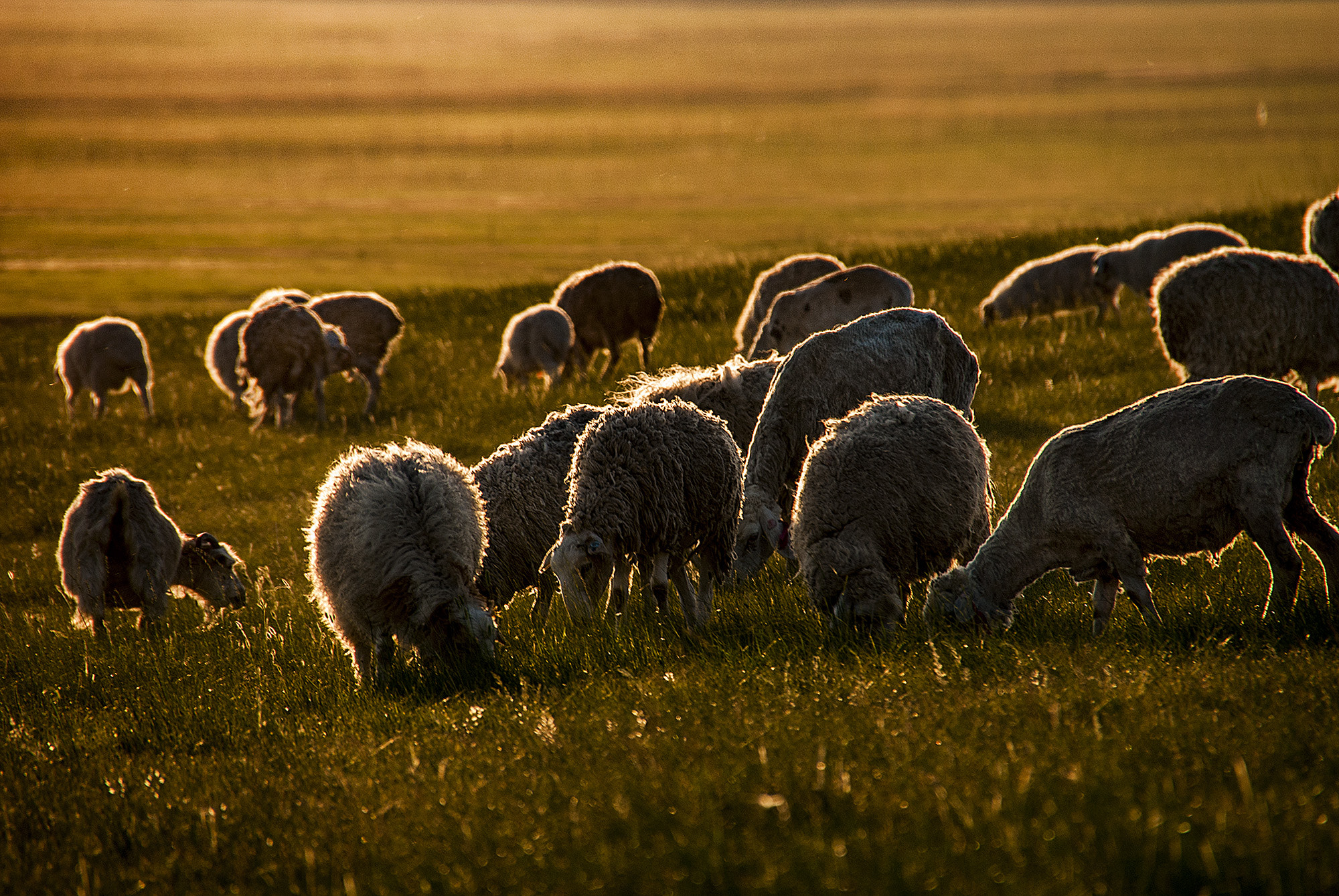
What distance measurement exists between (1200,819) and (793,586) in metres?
3.89

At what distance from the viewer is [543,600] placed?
7.74m

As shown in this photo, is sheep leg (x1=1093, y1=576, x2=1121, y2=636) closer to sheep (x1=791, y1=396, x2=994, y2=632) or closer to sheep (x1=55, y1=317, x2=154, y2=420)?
sheep (x1=791, y1=396, x2=994, y2=632)

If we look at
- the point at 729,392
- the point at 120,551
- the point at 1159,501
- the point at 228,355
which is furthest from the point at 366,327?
the point at 1159,501

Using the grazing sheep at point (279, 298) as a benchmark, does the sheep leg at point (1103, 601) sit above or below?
below

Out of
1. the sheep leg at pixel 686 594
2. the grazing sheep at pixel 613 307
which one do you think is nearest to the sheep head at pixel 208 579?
the sheep leg at pixel 686 594

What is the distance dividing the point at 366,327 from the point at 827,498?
512 inches

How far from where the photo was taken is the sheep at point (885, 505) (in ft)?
20.3

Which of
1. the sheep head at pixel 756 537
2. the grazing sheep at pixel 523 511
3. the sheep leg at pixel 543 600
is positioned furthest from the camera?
the grazing sheep at pixel 523 511

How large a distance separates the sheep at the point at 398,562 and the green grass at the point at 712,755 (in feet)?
0.78

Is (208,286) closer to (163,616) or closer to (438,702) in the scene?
(163,616)

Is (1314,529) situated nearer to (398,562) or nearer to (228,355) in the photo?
(398,562)

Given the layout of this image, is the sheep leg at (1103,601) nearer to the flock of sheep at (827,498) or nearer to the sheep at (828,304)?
the flock of sheep at (827,498)

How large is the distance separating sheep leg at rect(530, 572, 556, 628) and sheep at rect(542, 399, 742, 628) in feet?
1.51

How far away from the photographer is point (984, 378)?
14.2 meters
